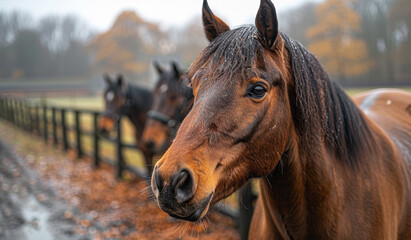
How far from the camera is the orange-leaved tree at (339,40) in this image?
9680 millimetres

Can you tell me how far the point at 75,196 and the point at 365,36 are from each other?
10.5 metres

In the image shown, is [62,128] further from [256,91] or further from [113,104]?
[256,91]

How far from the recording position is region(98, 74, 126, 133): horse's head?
22.1 feet

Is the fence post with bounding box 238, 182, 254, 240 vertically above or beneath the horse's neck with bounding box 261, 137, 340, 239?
beneath

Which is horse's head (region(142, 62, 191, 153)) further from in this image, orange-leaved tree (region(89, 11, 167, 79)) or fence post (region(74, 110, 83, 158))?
orange-leaved tree (region(89, 11, 167, 79))

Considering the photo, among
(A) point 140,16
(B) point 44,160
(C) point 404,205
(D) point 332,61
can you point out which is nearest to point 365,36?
(D) point 332,61

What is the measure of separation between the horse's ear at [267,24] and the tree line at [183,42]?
1.77 feet

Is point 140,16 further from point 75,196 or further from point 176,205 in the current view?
point 176,205

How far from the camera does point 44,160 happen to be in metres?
8.70

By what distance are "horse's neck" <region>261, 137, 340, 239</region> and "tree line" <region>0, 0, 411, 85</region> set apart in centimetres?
88

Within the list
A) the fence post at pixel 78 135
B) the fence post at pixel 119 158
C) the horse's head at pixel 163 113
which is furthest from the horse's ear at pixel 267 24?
the fence post at pixel 78 135

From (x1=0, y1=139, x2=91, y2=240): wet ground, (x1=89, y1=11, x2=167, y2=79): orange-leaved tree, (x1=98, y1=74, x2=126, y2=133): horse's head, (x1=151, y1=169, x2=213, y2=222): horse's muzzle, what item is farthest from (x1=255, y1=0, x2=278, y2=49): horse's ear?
(x1=89, y1=11, x2=167, y2=79): orange-leaved tree

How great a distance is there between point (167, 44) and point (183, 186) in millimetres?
48291

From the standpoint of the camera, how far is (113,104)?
6922mm
